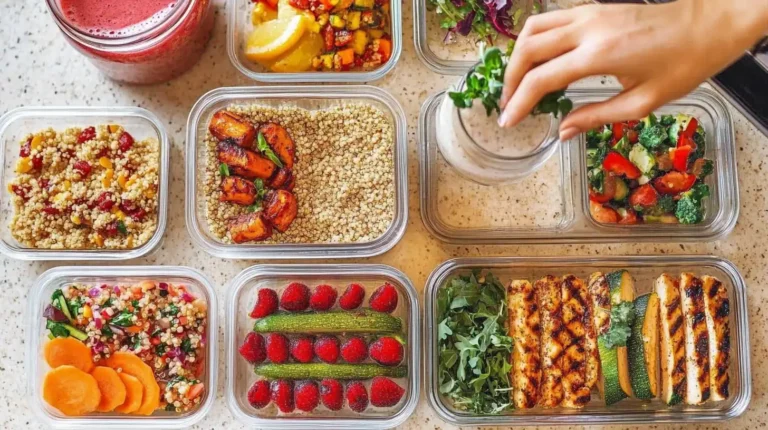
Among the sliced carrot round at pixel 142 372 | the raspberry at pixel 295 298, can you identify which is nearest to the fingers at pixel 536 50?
the raspberry at pixel 295 298

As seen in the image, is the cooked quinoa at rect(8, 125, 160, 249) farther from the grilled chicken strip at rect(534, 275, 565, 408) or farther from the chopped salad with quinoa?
the grilled chicken strip at rect(534, 275, 565, 408)

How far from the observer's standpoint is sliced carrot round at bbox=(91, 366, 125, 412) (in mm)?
1559

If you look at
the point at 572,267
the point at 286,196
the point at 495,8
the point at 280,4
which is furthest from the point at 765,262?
the point at 280,4

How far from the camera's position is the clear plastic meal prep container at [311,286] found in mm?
1598

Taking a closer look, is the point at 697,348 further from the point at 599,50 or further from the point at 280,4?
the point at 280,4

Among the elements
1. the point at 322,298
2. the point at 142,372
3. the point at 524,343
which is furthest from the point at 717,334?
the point at 142,372

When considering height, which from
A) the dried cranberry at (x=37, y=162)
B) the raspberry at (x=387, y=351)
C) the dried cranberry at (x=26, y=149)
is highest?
the dried cranberry at (x=26, y=149)

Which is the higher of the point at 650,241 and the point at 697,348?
the point at 650,241

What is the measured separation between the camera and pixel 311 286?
1.67m

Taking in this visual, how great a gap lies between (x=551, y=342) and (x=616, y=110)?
600mm

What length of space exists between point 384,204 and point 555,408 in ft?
2.02

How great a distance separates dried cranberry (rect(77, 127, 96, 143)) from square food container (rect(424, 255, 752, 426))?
2.80ft

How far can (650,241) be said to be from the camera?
1.68 m

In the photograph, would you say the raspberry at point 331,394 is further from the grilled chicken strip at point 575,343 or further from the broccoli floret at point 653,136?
the broccoli floret at point 653,136
